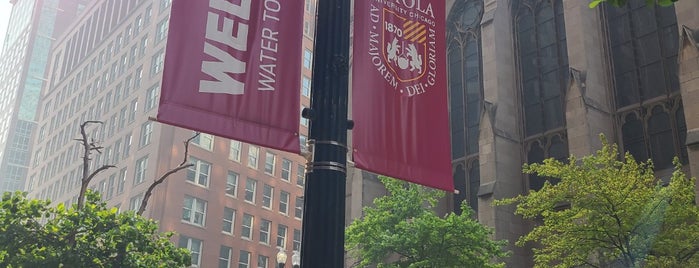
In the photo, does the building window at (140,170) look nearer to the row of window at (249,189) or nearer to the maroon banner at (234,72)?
the row of window at (249,189)

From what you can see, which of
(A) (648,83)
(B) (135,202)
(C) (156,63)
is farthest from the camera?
(C) (156,63)

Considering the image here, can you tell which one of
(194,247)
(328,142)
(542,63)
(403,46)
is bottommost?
(328,142)

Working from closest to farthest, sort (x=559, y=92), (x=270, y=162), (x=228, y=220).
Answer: (x=559, y=92), (x=228, y=220), (x=270, y=162)

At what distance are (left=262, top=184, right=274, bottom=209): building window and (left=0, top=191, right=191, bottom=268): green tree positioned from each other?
38.0 m

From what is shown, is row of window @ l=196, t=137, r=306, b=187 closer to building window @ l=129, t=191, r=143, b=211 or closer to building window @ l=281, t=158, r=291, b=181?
building window @ l=281, t=158, r=291, b=181

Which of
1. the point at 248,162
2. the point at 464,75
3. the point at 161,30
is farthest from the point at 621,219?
the point at 161,30

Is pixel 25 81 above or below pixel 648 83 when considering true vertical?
above

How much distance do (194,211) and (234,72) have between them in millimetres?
46536

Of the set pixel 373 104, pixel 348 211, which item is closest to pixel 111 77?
pixel 348 211

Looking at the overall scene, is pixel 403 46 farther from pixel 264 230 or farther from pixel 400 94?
pixel 264 230

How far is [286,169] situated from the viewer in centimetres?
6275

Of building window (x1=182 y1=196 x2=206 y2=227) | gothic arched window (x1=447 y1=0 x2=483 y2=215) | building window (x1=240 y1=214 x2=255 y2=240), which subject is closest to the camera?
gothic arched window (x1=447 y1=0 x2=483 y2=215)

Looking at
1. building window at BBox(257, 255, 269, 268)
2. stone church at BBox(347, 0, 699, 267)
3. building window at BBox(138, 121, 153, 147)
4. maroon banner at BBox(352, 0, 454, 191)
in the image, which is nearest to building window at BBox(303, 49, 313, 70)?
building window at BBox(138, 121, 153, 147)

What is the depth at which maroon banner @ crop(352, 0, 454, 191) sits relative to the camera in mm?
7305
